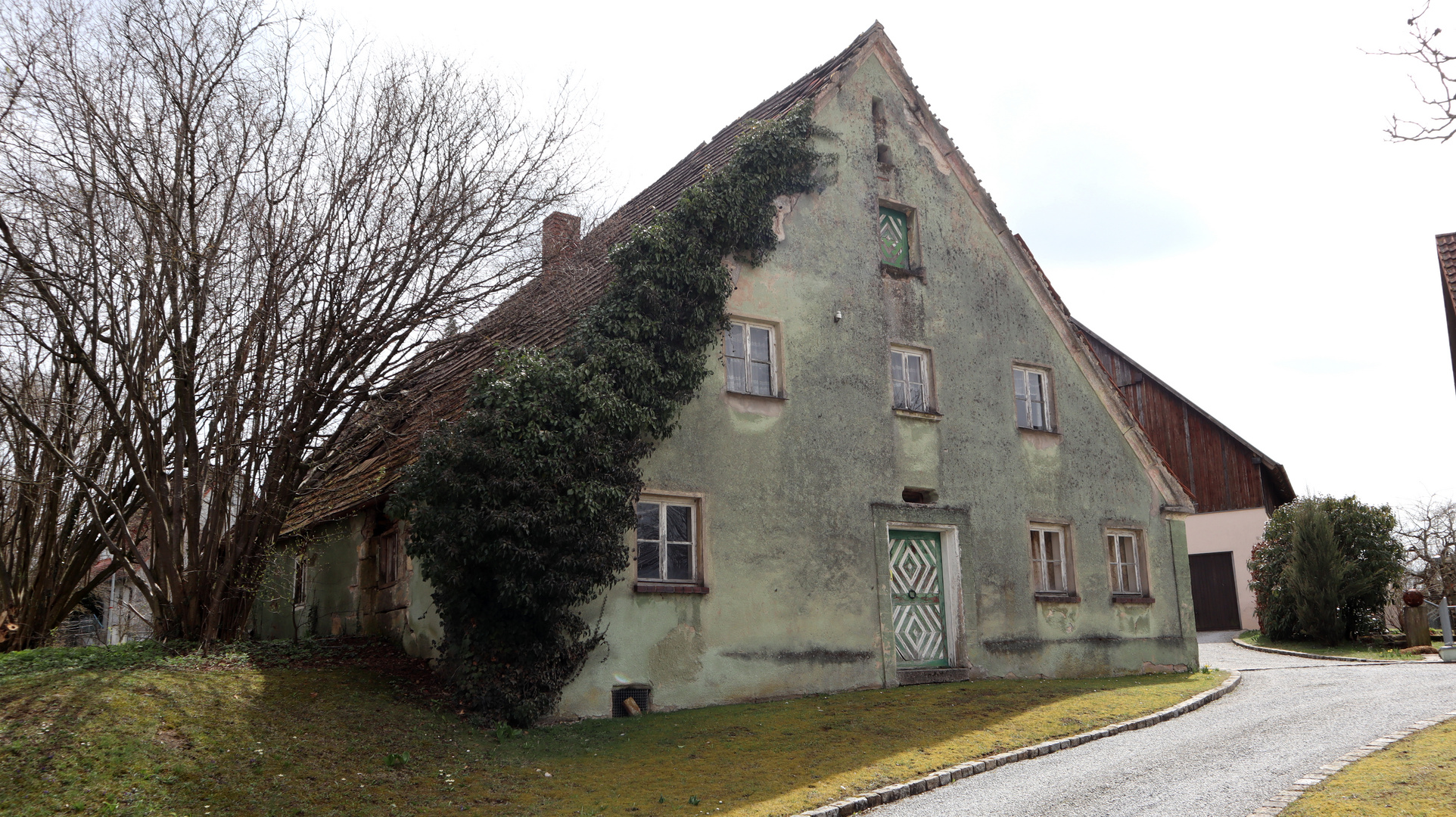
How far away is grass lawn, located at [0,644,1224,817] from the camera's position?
26.2 ft

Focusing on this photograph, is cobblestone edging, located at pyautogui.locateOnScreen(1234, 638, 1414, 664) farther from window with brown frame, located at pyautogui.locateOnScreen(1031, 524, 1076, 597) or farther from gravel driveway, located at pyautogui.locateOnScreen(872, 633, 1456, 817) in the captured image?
window with brown frame, located at pyautogui.locateOnScreen(1031, 524, 1076, 597)

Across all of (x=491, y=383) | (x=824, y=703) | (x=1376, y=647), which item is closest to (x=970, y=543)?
(x=824, y=703)

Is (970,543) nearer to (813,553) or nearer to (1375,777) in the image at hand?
(813,553)

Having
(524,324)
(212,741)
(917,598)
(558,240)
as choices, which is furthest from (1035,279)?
(212,741)

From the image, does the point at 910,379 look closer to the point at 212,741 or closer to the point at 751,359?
the point at 751,359

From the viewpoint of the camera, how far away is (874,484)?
48.5ft

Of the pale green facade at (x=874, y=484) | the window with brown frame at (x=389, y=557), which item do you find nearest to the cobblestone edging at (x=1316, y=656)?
A: the pale green facade at (x=874, y=484)

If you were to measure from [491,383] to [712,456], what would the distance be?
3114 mm

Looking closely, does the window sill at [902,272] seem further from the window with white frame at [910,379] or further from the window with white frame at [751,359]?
the window with white frame at [751,359]

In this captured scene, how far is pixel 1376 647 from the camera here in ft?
74.2

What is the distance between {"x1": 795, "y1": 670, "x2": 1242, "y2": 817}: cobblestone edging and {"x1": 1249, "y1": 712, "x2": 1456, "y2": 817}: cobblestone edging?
2.52 meters

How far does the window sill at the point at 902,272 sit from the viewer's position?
15930mm

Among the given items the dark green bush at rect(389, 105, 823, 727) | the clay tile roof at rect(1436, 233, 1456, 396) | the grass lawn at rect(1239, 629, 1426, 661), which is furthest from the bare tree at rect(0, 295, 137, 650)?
the grass lawn at rect(1239, 629, 1426, 661)

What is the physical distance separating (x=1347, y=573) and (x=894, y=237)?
14541mm
